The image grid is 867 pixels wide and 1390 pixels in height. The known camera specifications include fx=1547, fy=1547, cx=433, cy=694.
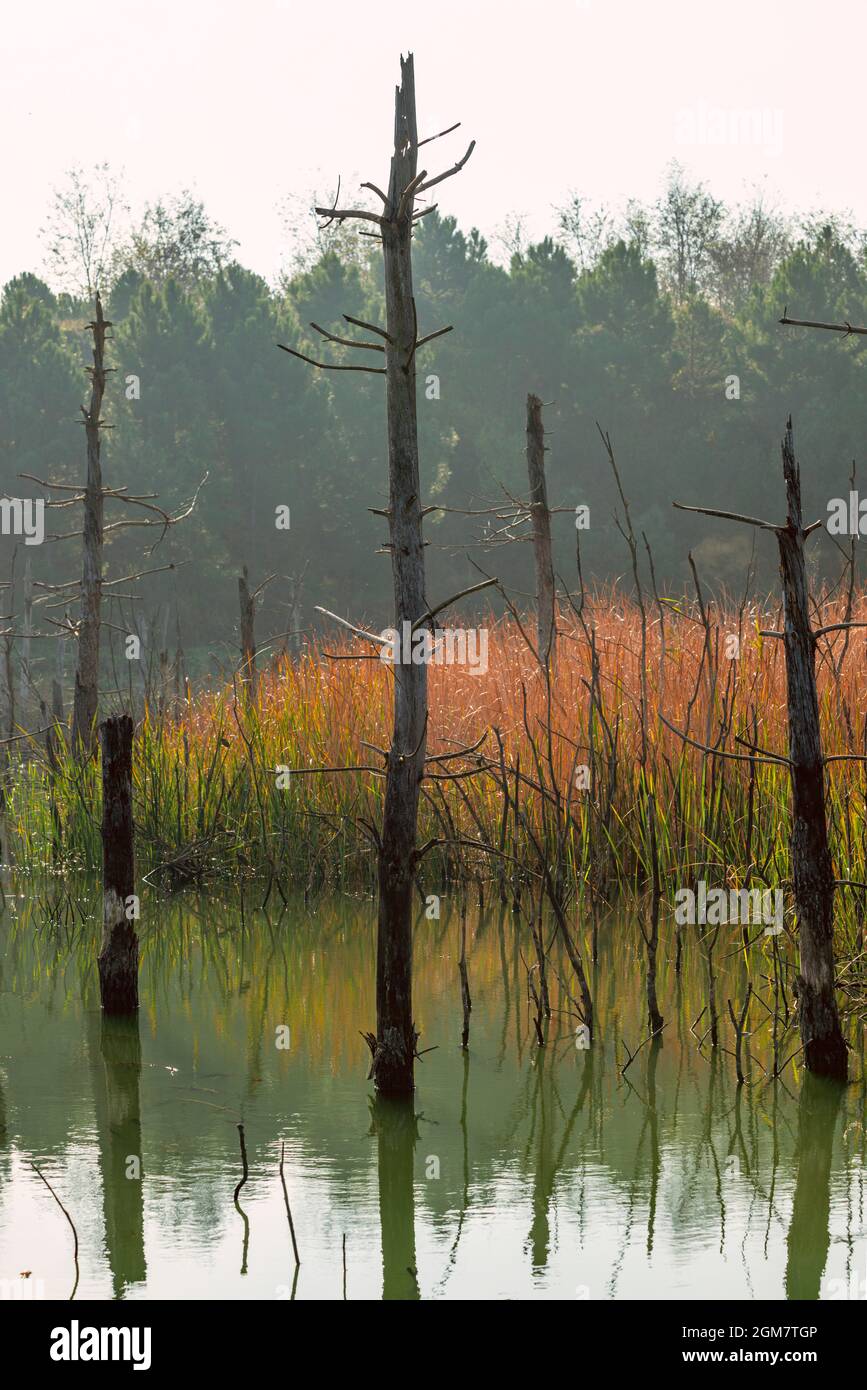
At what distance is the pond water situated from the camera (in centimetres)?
360

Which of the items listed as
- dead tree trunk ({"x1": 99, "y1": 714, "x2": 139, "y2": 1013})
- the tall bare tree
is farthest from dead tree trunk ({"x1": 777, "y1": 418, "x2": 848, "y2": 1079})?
dead tree trunk ({"x1": 99, "y1": 714, "x2": 139, "y2": 1013})

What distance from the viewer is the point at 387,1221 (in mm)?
3973

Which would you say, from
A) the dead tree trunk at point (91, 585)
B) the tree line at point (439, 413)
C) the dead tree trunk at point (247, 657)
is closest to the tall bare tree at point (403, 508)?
the dead tree trunk at point (247, 657)

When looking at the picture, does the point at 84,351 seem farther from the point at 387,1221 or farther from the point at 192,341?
the point at 387,1221

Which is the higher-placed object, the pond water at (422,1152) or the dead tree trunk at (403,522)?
the dead tree trunk at (403,522)

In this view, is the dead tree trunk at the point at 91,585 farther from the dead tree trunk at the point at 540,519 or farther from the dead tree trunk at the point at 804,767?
the dead tree trunk at the point at 804,767

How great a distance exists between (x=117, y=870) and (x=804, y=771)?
2700 millimetres

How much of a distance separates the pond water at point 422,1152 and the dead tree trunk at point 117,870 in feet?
0.57

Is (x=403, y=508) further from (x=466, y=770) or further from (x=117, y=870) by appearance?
(x=466, y=770)

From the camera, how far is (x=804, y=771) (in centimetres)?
445

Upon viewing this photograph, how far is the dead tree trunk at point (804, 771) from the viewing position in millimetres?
4383

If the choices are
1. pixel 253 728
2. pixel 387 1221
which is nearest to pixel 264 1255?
pixel 387 1221

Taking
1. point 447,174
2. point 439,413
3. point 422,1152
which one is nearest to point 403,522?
point 447,174

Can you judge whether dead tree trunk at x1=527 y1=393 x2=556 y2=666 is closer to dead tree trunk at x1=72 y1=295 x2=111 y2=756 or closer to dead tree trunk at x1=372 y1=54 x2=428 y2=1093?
dead tree trunk at x1=72 y1=295 x2=111 y2=756
